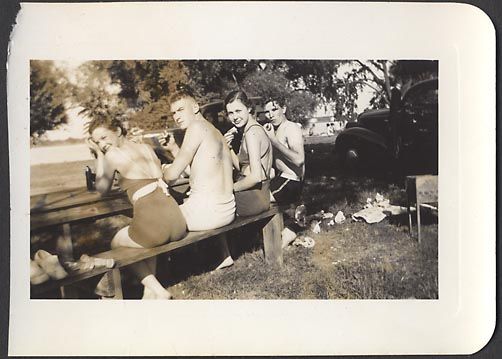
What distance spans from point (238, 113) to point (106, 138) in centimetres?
35

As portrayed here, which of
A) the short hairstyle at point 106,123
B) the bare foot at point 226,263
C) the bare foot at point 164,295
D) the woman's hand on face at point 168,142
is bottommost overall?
the bare foot at point 164,295

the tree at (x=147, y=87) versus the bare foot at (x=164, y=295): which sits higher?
the tree at (x=147, y=87)

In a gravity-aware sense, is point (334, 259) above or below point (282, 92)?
below

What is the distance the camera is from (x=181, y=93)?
1544 mm

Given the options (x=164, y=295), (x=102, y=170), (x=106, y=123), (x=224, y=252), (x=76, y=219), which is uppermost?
(x=106, y=123)

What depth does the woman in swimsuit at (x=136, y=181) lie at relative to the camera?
1524mm

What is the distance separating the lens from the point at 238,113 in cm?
156

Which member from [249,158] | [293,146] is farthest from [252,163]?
[293,146]

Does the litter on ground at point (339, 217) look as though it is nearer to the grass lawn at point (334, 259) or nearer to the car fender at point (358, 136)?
the grass lawn at point (334, 259)

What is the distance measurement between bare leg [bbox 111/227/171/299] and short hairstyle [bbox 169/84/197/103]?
1.19 ft

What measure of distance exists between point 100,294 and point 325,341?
23.9 inches

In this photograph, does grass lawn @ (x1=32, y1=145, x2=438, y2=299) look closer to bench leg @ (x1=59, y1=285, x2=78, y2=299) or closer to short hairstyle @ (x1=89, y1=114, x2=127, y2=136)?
bench leg @ (x1=59, y1=285, x2=78, y2=299)

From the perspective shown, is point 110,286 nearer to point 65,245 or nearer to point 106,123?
point 65,245

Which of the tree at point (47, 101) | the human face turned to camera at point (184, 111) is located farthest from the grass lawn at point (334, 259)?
the tree at point (47, 101)
